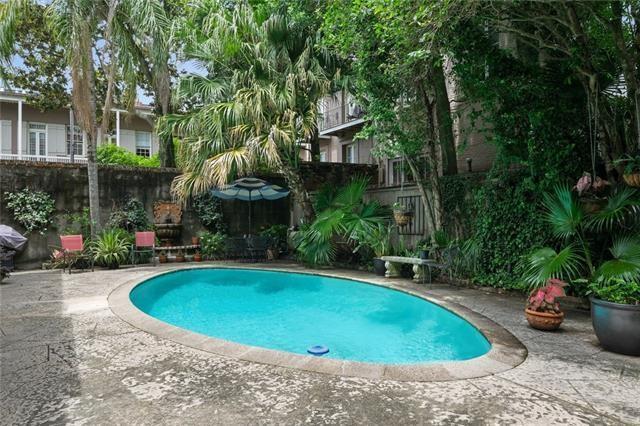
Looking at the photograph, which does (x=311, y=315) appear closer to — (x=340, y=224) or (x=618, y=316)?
(x=340, y=224)

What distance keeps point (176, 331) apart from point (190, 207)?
880 centimetres

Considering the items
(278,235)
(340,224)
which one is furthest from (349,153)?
(340,224)

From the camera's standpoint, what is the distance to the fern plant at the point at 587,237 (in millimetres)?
5152

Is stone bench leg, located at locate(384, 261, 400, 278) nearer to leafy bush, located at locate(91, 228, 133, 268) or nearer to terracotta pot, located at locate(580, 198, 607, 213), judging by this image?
terracotta pot, located at locate(580, 198, 607, 213)

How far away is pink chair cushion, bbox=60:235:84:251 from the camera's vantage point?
370 inches

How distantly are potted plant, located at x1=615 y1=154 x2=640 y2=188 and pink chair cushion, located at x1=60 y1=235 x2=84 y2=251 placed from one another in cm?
1092

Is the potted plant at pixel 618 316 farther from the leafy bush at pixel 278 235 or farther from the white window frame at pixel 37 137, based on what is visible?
the white window frame at pixel 37 137

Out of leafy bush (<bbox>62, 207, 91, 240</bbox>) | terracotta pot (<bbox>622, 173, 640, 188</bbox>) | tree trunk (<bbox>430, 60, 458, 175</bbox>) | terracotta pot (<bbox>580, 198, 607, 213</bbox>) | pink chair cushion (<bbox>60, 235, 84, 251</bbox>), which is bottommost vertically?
pink chair cushion (<bbox>60, 235, 84, 251</bbox>)

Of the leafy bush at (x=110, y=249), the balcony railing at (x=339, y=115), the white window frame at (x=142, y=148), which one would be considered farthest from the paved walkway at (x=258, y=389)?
the white window frame at (x=142, y=148)

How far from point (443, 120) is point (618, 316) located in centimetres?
641

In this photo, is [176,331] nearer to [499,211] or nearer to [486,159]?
[499,211]

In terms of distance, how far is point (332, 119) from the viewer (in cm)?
1952

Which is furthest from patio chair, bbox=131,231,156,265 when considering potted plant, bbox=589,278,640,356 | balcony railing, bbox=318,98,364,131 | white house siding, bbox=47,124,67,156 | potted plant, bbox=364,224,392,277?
white house siding, bbox=47,124,67,156

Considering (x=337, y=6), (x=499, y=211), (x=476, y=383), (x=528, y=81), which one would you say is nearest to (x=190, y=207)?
(x=337, y=6)
